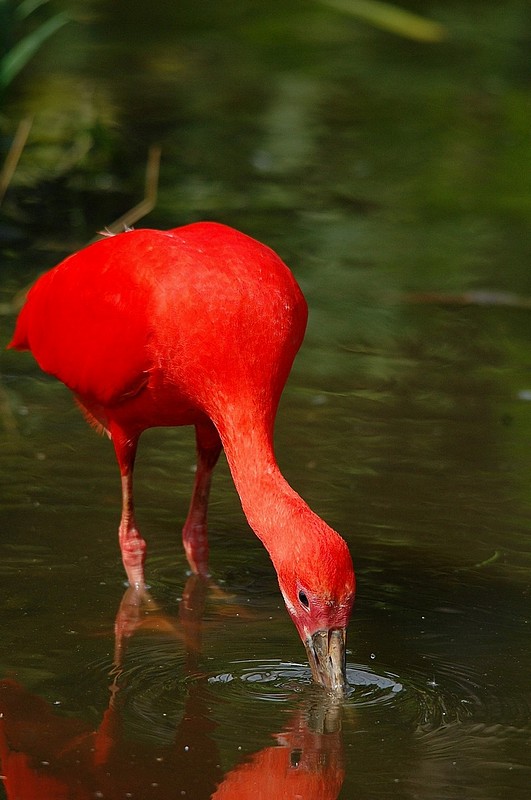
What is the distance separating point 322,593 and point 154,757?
0.73 meters

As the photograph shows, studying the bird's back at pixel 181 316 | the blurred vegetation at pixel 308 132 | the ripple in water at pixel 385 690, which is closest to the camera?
the ripple in water at pixel 385 690

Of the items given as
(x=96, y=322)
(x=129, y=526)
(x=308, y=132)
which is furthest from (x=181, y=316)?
(x=308, y=132)

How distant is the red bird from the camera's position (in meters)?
4.93

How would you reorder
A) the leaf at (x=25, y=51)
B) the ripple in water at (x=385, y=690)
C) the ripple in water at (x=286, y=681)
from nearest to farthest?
the ripple in water at (x=385, y=690) < the ripple in water at (x=286, y=681) < the leaf at (x=25, y=51)

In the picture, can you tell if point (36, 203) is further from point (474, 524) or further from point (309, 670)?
point (309, 670)

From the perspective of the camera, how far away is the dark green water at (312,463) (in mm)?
4859

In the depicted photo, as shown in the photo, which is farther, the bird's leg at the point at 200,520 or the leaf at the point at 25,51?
the leaf at the point at 25,51

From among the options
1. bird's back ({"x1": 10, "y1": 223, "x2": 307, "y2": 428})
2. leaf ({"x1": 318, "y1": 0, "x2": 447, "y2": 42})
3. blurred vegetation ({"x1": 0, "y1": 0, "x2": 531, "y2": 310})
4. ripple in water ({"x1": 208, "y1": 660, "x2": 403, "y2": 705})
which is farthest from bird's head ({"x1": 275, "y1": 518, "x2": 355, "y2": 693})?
leaf ({"x1": 318, "y1": 0, "x2": 447, "y2": 42})

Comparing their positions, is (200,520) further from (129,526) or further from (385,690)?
(385,690)

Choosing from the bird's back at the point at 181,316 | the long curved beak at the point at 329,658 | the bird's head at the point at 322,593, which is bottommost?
the long curved beak at the point at 329,658

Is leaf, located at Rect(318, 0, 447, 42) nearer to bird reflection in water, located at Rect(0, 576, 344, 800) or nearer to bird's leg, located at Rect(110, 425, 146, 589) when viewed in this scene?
bird's leg, located at Rect(110, 425, 146, 589)

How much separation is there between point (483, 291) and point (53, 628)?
16.9ft

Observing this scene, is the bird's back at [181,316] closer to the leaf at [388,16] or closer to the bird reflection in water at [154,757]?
A: the bird reflection in water at [154,757]

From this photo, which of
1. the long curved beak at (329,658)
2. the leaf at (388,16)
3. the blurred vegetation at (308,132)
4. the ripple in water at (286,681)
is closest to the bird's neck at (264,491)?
the long curved beak at (329,658)
